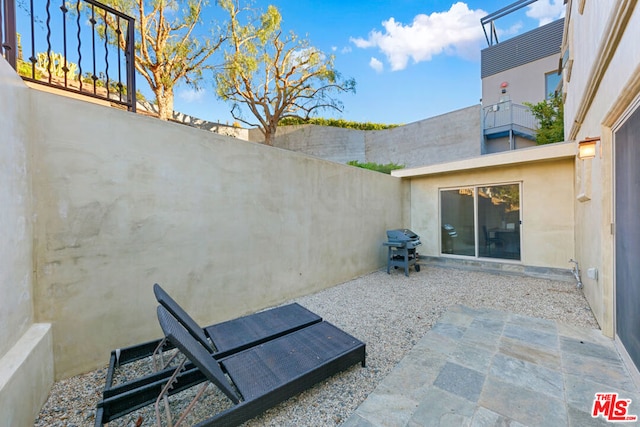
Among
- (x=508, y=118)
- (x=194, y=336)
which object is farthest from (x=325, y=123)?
(x=194, y=336)

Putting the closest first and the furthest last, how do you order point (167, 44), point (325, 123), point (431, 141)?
point (167, 44)
point (431, 141)
point (325, 123)

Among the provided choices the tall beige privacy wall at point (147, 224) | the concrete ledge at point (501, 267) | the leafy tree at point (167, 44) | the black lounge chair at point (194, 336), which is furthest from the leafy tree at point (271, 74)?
the black lounge chair at point (194, 336)

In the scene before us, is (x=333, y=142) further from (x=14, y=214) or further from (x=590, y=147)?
(x=14, y=214)

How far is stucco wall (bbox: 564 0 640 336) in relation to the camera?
226 cm

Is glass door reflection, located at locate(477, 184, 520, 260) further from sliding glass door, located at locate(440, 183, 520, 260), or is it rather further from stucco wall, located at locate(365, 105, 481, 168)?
stucco wall, located at locate(365, 105, 481, 168)

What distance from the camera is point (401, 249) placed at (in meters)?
6.39

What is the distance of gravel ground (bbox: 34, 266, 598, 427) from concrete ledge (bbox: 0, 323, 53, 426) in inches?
6.3

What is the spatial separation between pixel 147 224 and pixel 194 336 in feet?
4.58

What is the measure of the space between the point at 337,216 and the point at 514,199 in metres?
4.31

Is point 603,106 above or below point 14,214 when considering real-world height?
above

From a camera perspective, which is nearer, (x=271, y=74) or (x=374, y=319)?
(x=374, y=319)

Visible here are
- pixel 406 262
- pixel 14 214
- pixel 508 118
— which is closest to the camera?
pixel 14 214

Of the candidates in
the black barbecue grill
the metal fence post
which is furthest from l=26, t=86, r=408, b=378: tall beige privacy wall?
the black barbecue grill

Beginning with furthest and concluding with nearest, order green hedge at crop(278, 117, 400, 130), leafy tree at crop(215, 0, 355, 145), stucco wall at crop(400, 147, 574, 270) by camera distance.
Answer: green hedge at crop(278, 117, 400, 130)
leafy tree at crop(215, 0, 355, 145)
stucco wall at crop(400, 147, 574, 270)
